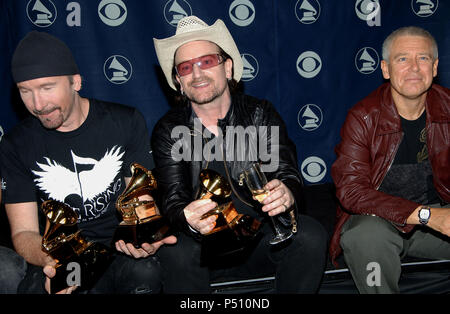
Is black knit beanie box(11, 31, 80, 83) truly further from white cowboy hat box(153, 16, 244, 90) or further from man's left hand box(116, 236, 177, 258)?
man's left hand box(116, 236, 177, 258)

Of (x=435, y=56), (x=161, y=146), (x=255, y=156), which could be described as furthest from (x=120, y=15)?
(x=435, y=56)

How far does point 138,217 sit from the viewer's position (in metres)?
2.00

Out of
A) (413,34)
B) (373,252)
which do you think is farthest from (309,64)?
(373,252)

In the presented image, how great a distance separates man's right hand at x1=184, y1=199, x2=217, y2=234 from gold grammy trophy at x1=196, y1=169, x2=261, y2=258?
25 millimetres

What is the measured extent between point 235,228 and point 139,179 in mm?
559

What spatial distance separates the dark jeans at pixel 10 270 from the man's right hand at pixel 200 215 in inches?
38.8

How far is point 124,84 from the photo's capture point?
3607mm

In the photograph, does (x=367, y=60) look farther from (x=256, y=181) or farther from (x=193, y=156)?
(x=256, y=181)

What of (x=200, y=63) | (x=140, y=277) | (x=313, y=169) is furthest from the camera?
(x=313, y=169)

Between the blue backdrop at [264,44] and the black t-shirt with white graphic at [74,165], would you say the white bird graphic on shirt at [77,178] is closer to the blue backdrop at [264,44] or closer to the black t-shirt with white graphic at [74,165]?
the black t-shirt with white graphic at [74,165]

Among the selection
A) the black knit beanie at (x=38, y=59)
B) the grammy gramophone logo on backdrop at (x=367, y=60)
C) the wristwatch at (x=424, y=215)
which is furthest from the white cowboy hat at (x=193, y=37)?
the grammy gramophone logo on backdrop at (x=367, y=60)

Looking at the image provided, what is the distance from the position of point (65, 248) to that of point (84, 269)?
144 mm
